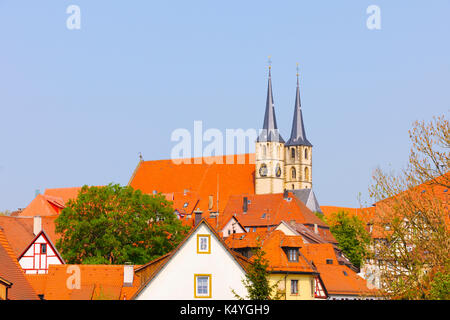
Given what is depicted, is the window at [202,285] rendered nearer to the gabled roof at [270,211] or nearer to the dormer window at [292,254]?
the dormer window at [292,254]

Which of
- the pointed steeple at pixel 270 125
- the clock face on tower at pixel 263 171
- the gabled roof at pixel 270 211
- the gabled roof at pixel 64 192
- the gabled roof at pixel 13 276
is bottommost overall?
the gabled roof at pixel 13 276

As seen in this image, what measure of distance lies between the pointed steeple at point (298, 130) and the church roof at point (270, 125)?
4.28 metres

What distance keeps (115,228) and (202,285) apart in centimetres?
2551

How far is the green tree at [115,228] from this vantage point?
66.5 meters

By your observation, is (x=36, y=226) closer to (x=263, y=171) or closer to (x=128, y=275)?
(x=128, y=275)

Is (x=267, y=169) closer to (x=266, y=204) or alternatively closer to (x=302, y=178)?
(x=302, y=178)

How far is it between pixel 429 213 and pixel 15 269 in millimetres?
15156

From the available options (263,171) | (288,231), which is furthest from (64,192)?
(288,231)

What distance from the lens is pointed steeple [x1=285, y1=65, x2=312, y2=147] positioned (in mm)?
147875

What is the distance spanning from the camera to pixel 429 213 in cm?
2719

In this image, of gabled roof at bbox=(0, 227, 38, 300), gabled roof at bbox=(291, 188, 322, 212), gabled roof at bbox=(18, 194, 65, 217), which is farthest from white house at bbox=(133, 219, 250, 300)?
gabled roof at bbox=(291, 188, 322, 212)

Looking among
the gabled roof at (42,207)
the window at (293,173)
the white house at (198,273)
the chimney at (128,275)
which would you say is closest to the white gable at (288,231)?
the chimney at (128,275)

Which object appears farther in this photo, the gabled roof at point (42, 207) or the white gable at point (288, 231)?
the gabled roof at point (42, 207)
